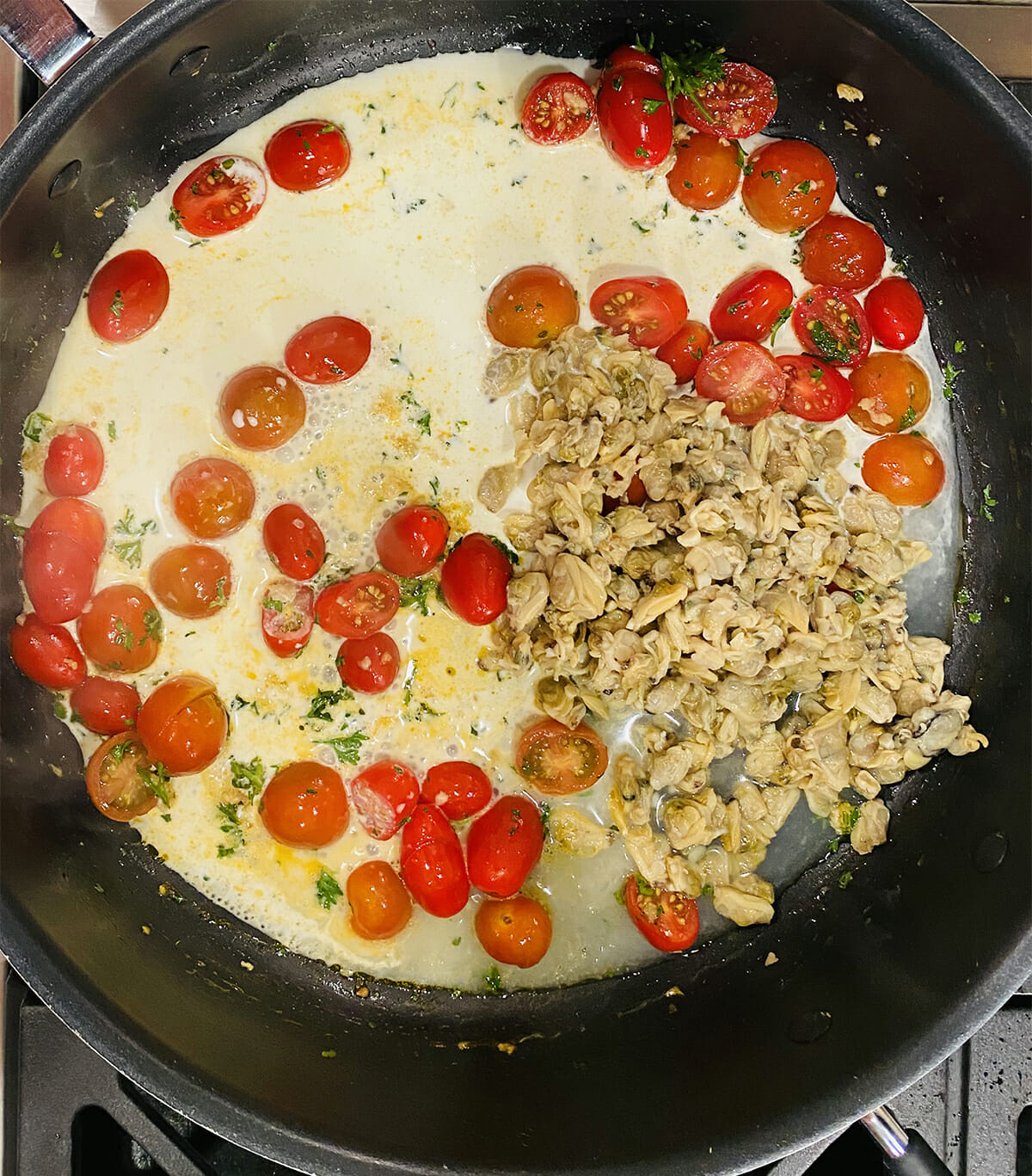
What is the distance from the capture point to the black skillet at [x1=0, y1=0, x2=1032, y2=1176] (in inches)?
55.7

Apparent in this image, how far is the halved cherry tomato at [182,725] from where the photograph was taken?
1.57 meters

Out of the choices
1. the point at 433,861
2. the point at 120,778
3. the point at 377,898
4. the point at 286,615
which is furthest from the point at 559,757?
the point at 120,778

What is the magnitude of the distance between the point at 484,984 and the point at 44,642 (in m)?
0.98

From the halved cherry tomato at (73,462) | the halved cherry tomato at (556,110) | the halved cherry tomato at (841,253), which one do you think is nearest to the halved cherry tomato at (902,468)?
the halved cherry tomato at (841,253)

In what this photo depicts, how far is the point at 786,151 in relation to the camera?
1.64 m

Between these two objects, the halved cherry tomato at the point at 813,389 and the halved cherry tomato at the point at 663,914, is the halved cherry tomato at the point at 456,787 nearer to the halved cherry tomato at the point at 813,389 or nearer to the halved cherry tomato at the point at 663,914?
the halved cherry tomato at the point at 663,914

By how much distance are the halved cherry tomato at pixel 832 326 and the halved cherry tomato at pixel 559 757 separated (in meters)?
0.79

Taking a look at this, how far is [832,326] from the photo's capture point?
5.45 feet

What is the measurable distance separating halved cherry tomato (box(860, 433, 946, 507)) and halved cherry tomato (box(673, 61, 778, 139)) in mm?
610

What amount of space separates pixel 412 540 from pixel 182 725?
0.49 meters

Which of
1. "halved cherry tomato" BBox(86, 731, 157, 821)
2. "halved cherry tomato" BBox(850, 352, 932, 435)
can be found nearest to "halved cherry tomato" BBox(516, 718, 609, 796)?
"halved cherry tomato" BBox(86, 731, 157, 821)

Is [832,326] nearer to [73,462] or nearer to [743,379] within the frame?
[743,379]

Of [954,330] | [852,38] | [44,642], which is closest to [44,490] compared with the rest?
[44,642]

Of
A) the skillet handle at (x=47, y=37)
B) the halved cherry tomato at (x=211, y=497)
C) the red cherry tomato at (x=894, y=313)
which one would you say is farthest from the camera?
the red cherry tomato at (x=894, y=313)
